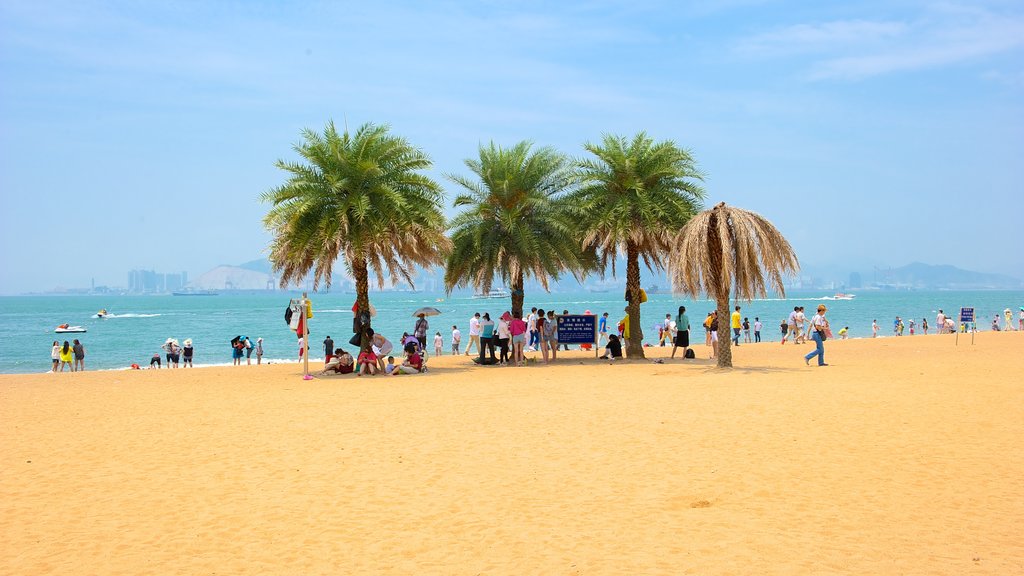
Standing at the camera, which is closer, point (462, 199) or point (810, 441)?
point (810, 441)

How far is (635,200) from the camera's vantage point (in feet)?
78.8

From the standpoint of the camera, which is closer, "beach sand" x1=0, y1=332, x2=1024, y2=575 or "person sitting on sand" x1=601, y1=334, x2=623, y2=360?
"beach sand" x1=0, y1=332, x2=1024, y2=575

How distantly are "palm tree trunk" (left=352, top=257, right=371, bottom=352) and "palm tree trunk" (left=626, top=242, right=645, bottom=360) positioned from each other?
312 inches

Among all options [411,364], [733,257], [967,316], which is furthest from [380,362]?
[967,316]

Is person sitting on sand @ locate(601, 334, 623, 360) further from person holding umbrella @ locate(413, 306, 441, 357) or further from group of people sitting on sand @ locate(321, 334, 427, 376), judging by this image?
group of people sitting on sand @ locate(321, 334, 427, 376)

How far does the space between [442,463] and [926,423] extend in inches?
284

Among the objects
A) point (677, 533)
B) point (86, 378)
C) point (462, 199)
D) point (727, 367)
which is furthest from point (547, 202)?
point (677, 533)

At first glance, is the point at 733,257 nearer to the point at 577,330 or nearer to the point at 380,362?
the point at 577,330

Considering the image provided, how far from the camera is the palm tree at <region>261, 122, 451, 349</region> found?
2192 cm

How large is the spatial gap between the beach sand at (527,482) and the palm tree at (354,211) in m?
6.21

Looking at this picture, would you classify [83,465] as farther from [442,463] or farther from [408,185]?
[408,185]

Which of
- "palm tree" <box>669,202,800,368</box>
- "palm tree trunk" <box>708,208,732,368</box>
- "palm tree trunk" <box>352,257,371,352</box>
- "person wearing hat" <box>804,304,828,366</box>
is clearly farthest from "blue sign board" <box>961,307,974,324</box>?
"palm tree trunk" <box>352,257,371,352</box>

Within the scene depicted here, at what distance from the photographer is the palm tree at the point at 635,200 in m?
23.7

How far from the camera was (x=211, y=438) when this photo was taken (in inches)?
466
